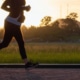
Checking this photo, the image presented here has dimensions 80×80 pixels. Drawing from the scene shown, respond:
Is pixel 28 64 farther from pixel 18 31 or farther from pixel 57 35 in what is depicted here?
pixel 57 35
